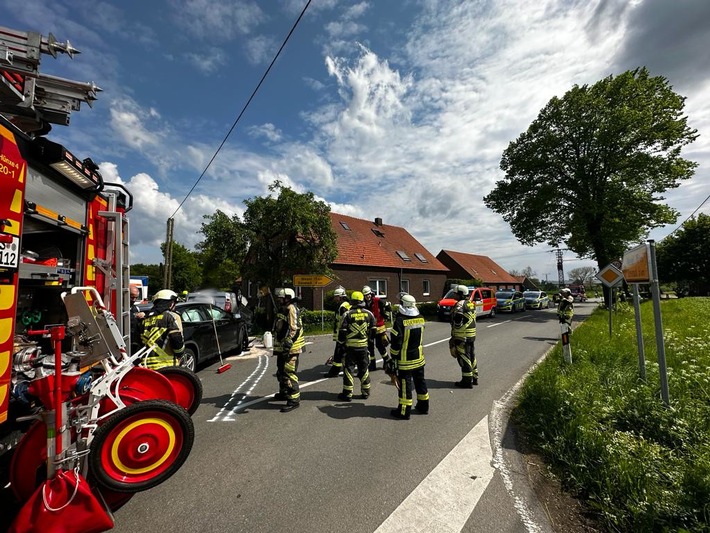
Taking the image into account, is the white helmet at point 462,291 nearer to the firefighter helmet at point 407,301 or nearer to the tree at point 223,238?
the firefighter helmet at point 407,301

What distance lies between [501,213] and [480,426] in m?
24.0

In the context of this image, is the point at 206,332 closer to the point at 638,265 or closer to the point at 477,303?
the point at 638,265

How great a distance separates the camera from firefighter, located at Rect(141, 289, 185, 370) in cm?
502

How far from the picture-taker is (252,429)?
4.45 metres

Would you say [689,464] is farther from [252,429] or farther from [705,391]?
[252,429]

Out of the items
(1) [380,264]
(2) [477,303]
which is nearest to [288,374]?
(2) [477,303]

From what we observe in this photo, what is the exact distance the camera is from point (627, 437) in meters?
3.62

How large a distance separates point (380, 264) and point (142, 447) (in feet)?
70.6

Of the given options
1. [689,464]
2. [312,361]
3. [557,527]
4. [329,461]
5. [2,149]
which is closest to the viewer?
[2,149]

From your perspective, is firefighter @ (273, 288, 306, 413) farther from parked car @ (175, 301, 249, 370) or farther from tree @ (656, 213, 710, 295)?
→ tree @ (656, 213, 710, 295)

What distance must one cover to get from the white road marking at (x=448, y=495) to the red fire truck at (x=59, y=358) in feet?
6.06

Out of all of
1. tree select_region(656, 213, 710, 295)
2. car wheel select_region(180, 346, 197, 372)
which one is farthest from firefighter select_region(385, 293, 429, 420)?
tree select_region(656, 213, 710, 295)

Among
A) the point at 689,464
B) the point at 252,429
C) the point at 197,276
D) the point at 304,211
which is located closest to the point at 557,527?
the point at 689,464

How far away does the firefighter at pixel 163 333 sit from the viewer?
5.02 meters
